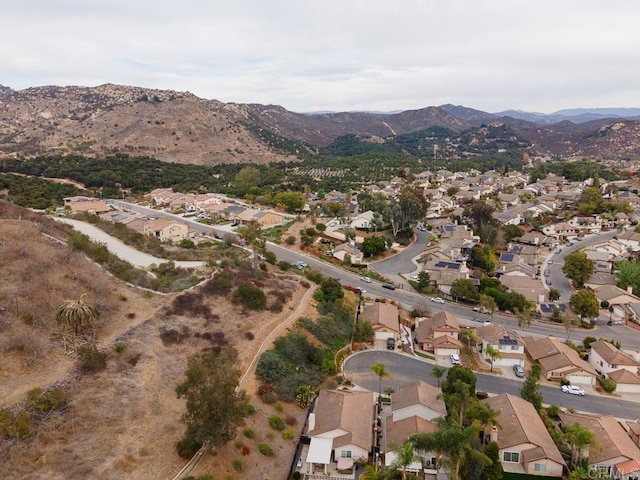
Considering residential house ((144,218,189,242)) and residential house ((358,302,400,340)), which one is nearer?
residential house ((358,302,400,340))

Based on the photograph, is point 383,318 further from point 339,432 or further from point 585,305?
point 585,305

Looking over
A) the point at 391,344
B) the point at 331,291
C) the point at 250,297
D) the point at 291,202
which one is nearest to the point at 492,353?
the point at 391,344

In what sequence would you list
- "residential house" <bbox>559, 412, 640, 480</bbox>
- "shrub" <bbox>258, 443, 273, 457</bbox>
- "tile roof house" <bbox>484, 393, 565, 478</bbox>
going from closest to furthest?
"shrub" <bbox>258, 443, 273, 457</bbox>, "residential house" <bbox>559, 412, 640, 480</bbox>, "tile roof house" <bbox>484, 393, 565, 478</bbox>

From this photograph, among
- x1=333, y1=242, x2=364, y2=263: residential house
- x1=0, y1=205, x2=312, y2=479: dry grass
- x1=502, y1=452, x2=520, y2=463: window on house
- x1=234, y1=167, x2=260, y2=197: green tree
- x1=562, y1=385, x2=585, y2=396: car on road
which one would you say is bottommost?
x1=562, y1=385, x2=585, y2=396: car on road

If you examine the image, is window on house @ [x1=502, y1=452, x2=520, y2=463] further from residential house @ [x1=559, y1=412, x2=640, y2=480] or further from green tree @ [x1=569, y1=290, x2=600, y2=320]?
green tree @ [x1=569, y1=290, x2=600, y2=320]

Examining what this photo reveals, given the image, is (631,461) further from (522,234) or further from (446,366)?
(522,234)

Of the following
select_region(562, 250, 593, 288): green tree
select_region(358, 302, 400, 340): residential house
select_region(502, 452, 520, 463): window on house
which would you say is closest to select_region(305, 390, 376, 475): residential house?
select_region(502, 452, 520, 463): window on house
